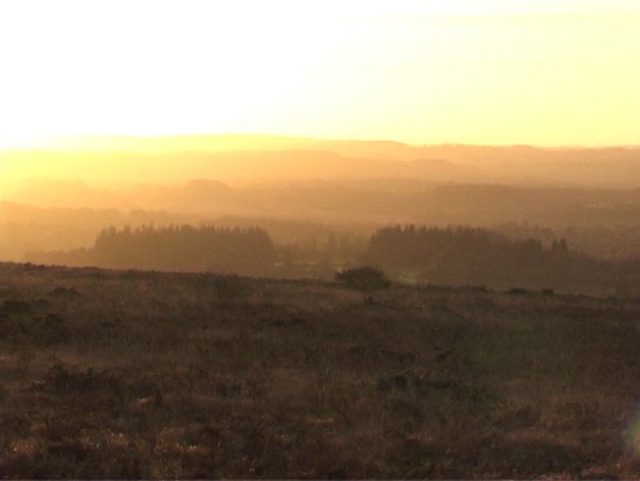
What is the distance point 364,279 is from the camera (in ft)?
89.8

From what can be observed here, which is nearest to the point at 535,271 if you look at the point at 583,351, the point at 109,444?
the point at 583,351

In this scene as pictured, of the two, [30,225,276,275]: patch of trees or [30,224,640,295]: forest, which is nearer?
[30,224,640,295]: forest

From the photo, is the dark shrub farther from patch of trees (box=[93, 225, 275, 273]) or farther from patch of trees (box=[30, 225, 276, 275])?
patch of trees (box=[93, 225, 275, 273])

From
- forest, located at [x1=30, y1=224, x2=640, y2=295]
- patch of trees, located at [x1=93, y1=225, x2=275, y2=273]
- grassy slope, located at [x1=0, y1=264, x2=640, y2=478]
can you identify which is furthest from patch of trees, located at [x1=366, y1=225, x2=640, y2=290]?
grassy slope, located at [x1=0, y1=264, x2=640, y2=478]

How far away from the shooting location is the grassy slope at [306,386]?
9.49 meters

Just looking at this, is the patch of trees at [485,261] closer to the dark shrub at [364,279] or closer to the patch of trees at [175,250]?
the patch of trees at [175,250]

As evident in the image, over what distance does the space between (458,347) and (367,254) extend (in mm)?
41948

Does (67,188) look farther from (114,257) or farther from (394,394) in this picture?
(394,394)

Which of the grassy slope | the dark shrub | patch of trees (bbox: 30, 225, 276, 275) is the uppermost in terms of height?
the grassy slope

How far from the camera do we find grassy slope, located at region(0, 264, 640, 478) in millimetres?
9492

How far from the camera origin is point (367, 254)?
58500 mm

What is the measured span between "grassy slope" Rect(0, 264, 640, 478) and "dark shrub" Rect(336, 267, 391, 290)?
12.4ft

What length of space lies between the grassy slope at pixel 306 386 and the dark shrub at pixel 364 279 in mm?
3783

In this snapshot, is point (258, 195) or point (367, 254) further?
point (258, 195)
